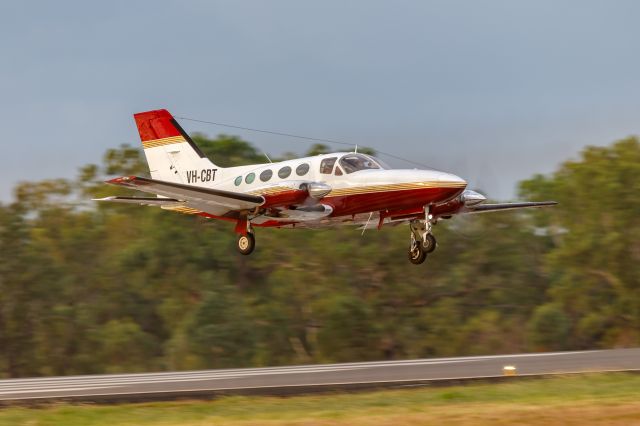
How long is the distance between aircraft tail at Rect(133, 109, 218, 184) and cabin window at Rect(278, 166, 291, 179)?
13.8 ft

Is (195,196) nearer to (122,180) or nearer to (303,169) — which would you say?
(122,180)

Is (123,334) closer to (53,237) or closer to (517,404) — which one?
(53,237)

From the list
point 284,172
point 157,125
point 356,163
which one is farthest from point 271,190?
point 157,125

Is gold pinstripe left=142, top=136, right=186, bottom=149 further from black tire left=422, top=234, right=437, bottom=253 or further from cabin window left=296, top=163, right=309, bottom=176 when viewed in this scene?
black tire left=422, top=234, right=437, bottom=253

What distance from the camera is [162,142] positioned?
105ft

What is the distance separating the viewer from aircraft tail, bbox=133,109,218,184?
1243 inches

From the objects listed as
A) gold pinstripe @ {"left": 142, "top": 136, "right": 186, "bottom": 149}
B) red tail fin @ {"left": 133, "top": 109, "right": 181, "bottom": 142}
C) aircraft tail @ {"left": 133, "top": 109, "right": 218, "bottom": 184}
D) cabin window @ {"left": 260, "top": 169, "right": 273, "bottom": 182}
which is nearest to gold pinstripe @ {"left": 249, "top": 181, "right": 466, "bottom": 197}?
cabin window @ {"left": 260, "top": 169, "right": 273, "bottom": 182}

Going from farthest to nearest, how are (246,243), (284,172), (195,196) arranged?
1. (246,243)
2. (284,172)
3. (195,196)

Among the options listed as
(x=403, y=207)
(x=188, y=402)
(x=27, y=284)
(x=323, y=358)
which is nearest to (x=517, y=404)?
(x=188, y=402)

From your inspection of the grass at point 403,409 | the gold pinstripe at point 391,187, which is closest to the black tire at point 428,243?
the gold pinstripe at point 391,187

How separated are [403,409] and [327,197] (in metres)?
9.56

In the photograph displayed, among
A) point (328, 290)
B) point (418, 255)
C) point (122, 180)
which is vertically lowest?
point (328, 290)

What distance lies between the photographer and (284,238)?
208 ft

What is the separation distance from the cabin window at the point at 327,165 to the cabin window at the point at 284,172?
43.0 inches
